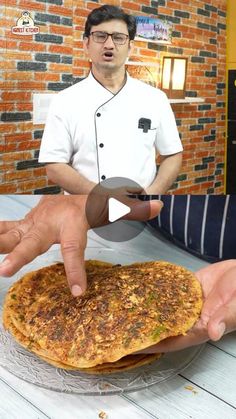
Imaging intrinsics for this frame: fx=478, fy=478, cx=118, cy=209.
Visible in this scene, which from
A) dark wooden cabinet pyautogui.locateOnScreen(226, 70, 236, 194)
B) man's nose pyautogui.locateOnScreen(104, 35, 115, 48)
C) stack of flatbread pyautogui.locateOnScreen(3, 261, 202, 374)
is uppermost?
man's nose pyautogui.locateOnScreen(104, 35, 115, 48)

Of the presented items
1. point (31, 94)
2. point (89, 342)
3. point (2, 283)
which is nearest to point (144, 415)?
point (89, 342)

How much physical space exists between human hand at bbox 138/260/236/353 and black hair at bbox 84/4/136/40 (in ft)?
0.99

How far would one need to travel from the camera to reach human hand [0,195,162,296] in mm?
478

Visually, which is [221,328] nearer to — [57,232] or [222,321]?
[222,321]

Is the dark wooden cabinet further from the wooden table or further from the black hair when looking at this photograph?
the wooden table

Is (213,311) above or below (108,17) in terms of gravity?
below

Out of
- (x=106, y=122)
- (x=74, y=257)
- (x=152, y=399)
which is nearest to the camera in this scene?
(x=152, y=399)

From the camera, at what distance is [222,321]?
40 cm

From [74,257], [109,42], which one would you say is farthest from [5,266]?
[109,42]

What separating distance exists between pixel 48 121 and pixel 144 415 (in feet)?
1.24

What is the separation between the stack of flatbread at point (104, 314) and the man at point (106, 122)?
0.16 metres

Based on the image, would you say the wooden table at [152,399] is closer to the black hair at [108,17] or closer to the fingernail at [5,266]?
the fingernail at [5,266]

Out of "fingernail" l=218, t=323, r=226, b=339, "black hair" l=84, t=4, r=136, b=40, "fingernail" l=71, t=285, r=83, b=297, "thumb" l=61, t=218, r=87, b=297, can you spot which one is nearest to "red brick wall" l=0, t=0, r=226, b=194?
"black hair" l=84, t=4, r=136, b=40

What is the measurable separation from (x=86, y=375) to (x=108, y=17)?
412 mm
